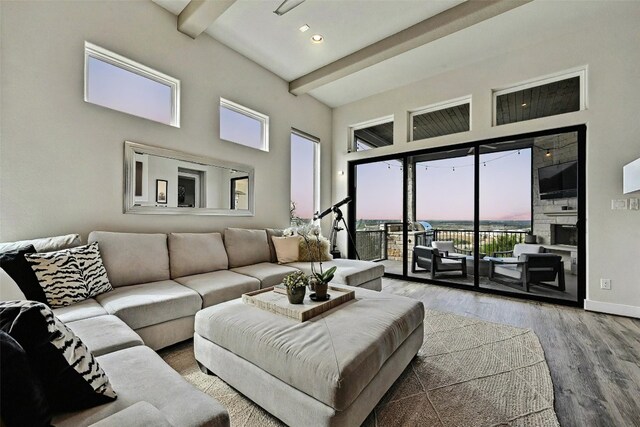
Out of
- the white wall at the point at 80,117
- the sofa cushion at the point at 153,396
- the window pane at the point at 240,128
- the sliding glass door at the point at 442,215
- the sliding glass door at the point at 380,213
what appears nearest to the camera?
the sofa cushion at the point at 153,396

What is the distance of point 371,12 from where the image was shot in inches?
122

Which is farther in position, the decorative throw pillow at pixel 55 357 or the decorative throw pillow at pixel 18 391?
the decorative throw pillow at pixel 55 357

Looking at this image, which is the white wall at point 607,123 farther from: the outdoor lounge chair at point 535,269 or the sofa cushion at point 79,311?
the sofa cushion at point 79,311

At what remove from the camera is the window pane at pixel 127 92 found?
2.71m

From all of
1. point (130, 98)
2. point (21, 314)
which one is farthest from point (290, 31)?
point (21, 314)

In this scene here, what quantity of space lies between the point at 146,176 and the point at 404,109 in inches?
160

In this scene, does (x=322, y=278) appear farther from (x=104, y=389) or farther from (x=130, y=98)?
(x=130, y=98)

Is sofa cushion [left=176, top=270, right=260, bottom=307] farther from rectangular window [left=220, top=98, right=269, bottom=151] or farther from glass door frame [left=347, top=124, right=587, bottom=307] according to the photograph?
glass door frame [left=347, top=124, right=587, bottom=307]

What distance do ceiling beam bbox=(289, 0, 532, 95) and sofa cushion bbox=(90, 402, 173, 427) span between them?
3847mm

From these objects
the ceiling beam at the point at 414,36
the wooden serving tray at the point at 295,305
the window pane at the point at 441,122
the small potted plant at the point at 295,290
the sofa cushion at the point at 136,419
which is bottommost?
the wooden serving tray at the point at 295,305

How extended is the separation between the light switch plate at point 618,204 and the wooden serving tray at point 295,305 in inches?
129

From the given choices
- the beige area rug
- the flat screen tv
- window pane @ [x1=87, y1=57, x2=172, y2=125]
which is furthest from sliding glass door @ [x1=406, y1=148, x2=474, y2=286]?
window pane @ [x1=87, y1=57, x2=172, y2=125]

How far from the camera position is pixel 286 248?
376 centimetres

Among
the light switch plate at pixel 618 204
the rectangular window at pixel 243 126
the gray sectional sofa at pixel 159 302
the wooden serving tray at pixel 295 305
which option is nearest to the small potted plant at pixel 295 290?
the wooden serving tray at pixel 295 305
